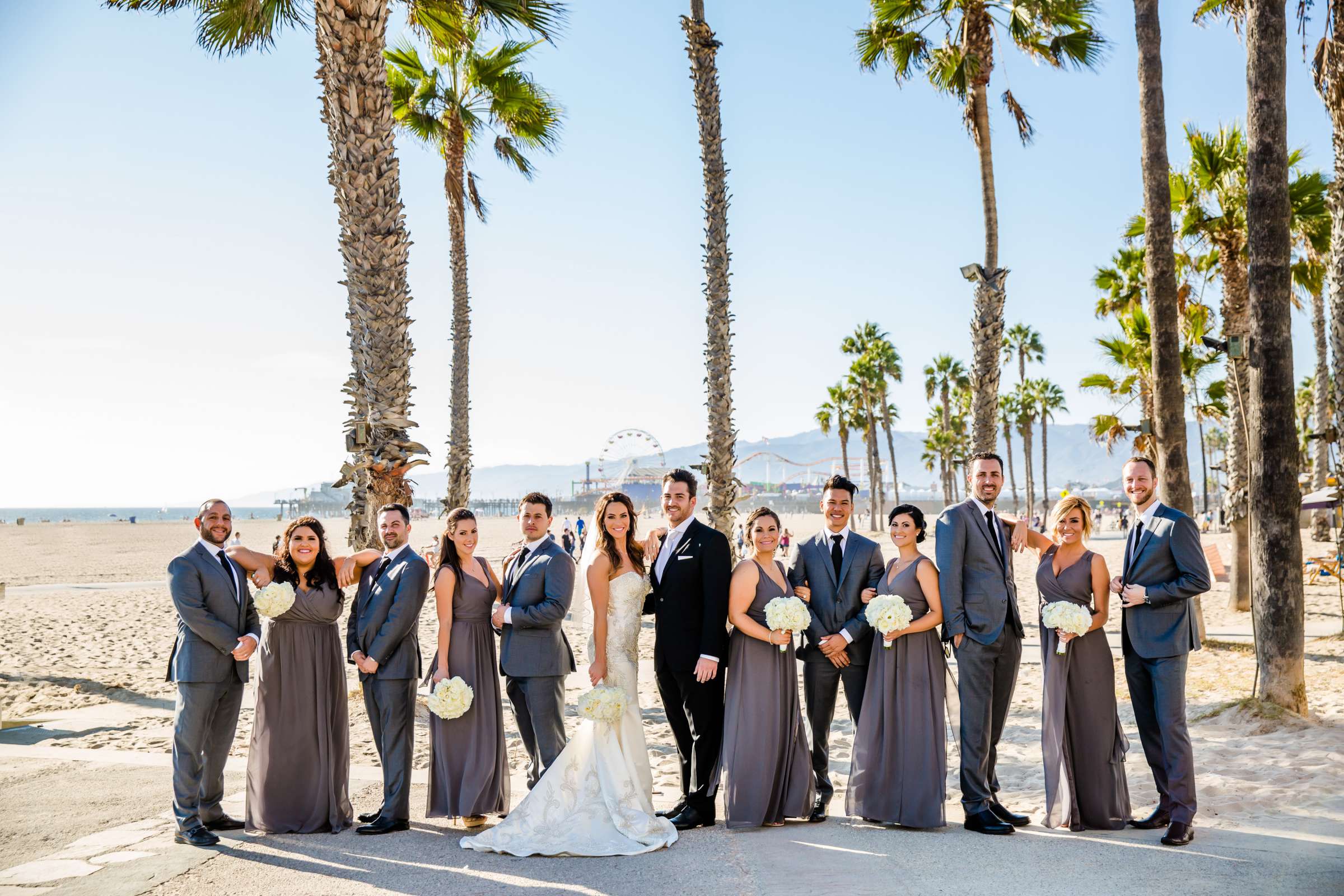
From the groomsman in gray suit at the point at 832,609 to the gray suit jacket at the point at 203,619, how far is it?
11.9 feet

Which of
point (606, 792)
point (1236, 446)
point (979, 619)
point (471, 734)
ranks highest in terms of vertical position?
point (1236, 446)

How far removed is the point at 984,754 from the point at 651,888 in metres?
2.32

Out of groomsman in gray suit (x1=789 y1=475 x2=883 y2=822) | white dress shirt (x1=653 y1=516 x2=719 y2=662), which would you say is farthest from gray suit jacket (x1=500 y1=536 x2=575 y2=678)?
groomsman in gray suit (x1=789 y1=475 x2=883 y2=822)

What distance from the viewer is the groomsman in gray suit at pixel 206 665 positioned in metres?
5.79

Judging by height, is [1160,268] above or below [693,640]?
above

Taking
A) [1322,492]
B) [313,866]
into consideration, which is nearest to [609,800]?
[313,866]

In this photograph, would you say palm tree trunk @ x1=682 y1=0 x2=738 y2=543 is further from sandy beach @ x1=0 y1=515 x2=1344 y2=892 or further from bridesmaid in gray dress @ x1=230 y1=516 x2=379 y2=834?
bridesmaid in gray dress @ x1=230 y1=516 x2=379 y2=834

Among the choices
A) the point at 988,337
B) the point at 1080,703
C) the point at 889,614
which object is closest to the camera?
the point at 889,614

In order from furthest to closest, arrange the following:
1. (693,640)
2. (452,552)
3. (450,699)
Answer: (452,552), (693,640), (450,699)

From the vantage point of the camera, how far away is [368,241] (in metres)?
9.81

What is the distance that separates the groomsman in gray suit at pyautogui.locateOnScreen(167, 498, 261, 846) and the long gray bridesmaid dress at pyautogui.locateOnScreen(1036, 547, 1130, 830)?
16.5 feet

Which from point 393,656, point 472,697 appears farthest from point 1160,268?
point 393,656

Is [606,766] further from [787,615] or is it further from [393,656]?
[393,656]

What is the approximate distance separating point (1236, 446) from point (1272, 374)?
1029 cm
